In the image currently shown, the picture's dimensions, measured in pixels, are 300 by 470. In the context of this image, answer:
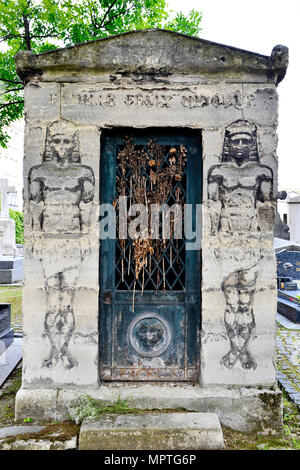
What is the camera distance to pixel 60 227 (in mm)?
3504

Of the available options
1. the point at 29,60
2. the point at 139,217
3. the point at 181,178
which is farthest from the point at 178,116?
the point at 29,60

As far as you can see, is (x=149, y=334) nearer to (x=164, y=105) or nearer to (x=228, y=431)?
(x=228, y=431)

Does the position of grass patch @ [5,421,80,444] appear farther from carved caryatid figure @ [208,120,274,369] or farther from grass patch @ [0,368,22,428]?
carved caryatid figure @ [208,120,274,369]

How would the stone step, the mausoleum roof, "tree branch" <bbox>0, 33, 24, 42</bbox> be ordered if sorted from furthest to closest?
"tree branch" <bbox>0, 33, 24, 42</bbox> < the mausoleum roof < the stone step

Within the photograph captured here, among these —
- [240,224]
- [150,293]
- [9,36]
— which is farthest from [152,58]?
[9,36]

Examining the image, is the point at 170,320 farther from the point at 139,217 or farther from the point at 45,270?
the point at 45,270

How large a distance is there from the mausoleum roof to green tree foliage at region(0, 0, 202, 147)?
9.14ft

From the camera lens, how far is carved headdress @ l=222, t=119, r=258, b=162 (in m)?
3.50

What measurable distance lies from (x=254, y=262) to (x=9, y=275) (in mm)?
10249

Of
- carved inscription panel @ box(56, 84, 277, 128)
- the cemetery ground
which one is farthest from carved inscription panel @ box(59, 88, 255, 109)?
the cemetery ground

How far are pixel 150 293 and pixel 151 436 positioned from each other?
1.27 meters

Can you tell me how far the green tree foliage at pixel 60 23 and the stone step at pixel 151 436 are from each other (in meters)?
5.73

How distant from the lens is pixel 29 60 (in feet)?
11.3
